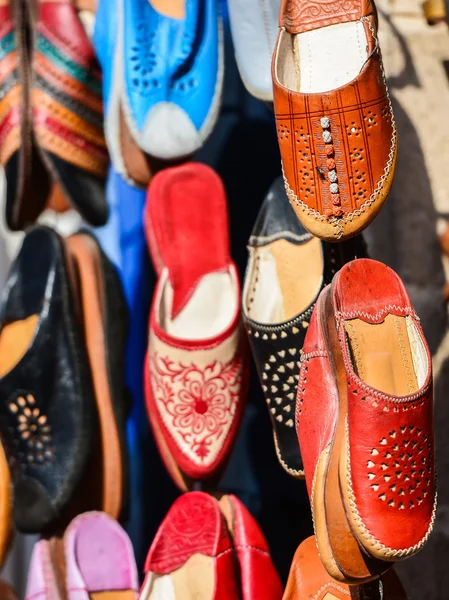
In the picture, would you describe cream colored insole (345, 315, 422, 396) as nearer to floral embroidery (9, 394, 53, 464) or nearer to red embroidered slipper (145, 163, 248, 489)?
red embroidered slipper (145, 163, 248, 489)

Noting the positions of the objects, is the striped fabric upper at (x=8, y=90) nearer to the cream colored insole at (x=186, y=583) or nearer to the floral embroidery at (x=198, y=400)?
the floral embroidery at (x=198, y=400)

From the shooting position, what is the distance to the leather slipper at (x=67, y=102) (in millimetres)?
1088

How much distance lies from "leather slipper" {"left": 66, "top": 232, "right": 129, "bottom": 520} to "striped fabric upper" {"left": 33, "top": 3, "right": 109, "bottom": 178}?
0.12 m

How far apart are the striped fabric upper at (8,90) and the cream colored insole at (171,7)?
18 centimetres

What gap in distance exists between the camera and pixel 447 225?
114 centimetres

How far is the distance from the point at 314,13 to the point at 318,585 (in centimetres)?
52

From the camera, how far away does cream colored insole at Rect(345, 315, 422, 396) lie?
751 mm

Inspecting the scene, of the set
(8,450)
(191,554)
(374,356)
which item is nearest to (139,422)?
(8,450)

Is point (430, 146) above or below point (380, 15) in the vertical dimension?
below

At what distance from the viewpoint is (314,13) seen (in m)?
0.83

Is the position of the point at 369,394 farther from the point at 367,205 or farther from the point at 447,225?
the point at 447,225

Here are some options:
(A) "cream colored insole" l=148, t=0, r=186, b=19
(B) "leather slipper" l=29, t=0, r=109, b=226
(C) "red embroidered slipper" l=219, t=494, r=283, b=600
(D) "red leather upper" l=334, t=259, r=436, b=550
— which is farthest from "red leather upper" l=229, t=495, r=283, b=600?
(A) "cream colored insole" l=148, t=0, r=186, b=19

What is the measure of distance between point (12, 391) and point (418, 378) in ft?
1.63

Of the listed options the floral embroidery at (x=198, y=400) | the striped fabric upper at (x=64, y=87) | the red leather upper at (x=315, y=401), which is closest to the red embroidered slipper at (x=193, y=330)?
the floral embroidery at (x=198, y=400)
